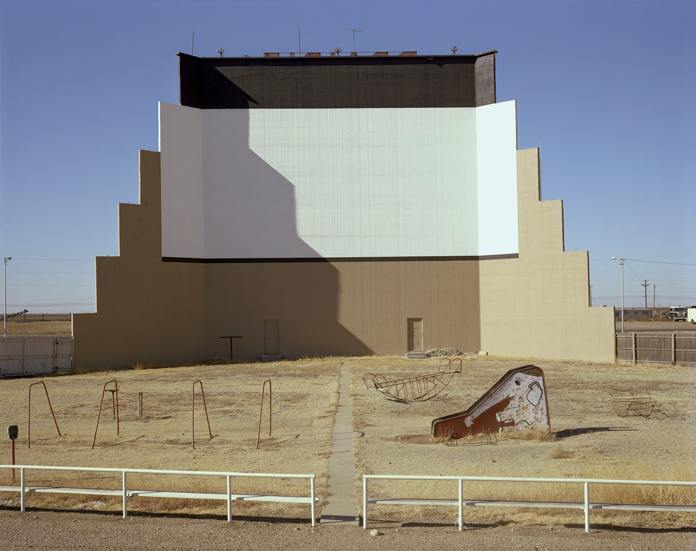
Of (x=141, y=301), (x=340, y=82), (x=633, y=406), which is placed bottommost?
(x=633, y=406)

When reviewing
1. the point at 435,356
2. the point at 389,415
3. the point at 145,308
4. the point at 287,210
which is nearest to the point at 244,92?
the point at 287,210

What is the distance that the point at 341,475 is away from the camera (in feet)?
44.0

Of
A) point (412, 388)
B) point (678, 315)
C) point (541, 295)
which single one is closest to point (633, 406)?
point (412, 388)

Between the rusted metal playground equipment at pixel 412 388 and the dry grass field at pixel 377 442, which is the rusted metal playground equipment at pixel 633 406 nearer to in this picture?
the dry grass field at pixel 377 442

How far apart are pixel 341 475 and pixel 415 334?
27.8 meters

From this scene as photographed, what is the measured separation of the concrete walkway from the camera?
1067 cm

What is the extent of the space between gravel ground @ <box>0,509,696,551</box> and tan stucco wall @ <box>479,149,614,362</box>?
2723 centimetres

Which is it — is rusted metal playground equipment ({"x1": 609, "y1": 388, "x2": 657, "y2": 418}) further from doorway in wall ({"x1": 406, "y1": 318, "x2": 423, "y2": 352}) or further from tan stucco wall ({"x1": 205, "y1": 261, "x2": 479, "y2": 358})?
doorway in wall ({"x1": 406, "y1": 318, "x2": 423, "y2": 352})

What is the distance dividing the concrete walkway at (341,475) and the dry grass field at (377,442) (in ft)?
0.79

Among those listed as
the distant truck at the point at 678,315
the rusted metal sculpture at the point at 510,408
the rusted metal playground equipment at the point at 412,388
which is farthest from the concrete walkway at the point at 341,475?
the distant truck at the point at 678,315

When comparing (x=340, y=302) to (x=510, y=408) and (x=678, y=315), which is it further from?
(x=678, y=315)

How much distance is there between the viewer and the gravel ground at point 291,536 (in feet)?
30.8

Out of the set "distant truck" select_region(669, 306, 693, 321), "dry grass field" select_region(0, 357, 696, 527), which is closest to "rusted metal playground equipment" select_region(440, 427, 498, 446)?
"dry grass field" select_region(0, 357, 696, 527)

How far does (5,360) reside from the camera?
34.1 m
